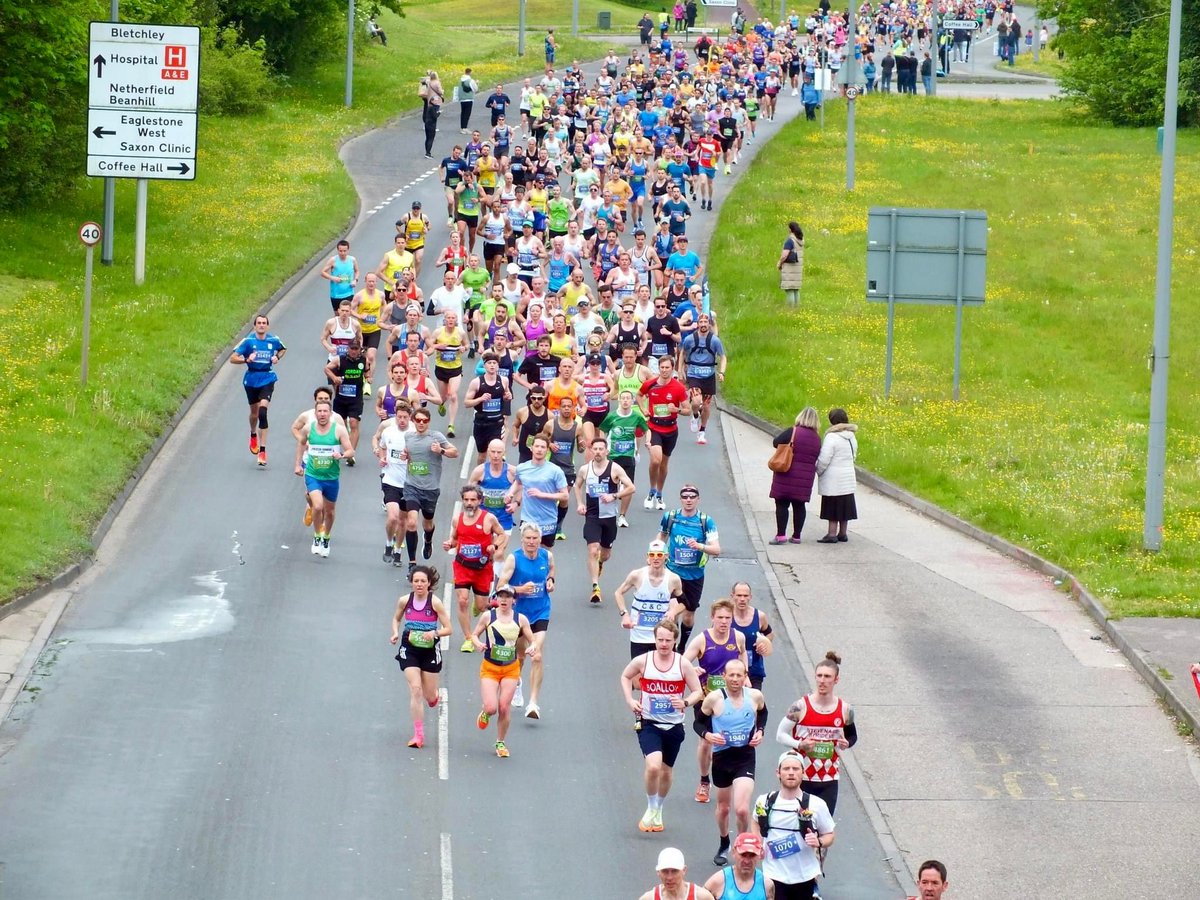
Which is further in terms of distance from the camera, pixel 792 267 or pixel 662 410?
pixel 792 267

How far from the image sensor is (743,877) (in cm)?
1113

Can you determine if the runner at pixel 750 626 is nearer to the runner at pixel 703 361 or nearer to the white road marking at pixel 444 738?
the white road marking at pixel 444 738

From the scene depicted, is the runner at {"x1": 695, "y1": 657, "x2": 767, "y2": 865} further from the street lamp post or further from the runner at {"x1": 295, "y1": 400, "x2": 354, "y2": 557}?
the street lamp post

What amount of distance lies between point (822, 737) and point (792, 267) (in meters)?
22.1

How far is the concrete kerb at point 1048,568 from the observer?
57.9 feet

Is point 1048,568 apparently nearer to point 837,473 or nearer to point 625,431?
point 837,473

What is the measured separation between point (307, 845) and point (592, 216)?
25.2m

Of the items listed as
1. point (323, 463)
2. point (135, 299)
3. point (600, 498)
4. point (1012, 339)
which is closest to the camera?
point (600, 498)

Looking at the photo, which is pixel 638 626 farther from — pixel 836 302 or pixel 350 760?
pixel 836 302

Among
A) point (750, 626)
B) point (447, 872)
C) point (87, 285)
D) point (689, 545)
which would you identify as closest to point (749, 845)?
point (447, 872)


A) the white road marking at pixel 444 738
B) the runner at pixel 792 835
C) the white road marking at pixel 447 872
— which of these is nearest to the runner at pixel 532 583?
the white road marking at pixel 444 738

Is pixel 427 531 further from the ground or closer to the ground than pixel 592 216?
closer to the ground

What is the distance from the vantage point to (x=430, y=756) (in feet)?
51.6

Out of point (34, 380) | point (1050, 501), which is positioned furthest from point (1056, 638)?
point (34, 380)
